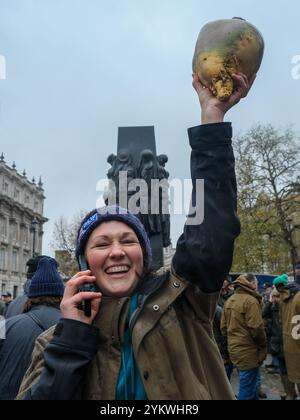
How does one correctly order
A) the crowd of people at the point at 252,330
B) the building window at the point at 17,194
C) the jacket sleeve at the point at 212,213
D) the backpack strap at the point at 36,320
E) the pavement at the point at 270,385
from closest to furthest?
the jacket sleeve at the point at 212,213 < the backpack strap at the point at 36,320 < the crowd of people at the point at 252,330 < the pavement at the point at 270,385 < the building window at the point at 17,194

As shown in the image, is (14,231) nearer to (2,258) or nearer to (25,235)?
(25,235)

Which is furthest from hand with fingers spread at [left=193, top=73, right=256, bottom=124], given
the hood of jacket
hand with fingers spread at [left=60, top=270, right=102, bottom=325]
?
the hood of jacket

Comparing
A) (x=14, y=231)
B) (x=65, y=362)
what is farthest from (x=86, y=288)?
(x=14, y=231)

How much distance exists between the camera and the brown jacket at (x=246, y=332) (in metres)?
6.13

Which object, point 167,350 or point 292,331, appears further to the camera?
point 292,331

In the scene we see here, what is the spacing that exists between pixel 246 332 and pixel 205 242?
5069 mm

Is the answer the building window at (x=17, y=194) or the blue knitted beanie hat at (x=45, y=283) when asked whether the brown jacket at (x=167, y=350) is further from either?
the building window at (x=17, y=194)

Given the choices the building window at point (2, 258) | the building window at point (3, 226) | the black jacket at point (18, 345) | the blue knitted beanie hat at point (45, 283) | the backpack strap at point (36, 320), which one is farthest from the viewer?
the building window at point (2, 258)

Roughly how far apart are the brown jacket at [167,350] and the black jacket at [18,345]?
4.57 feet

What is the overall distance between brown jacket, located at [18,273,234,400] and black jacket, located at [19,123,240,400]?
42 millimetres

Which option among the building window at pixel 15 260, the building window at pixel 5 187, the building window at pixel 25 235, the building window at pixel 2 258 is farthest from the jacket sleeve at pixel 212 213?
the building window at pixel 25 235

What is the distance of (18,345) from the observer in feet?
9.55

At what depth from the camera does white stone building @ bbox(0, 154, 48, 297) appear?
5603 centimetres

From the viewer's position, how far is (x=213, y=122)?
1.52 m
